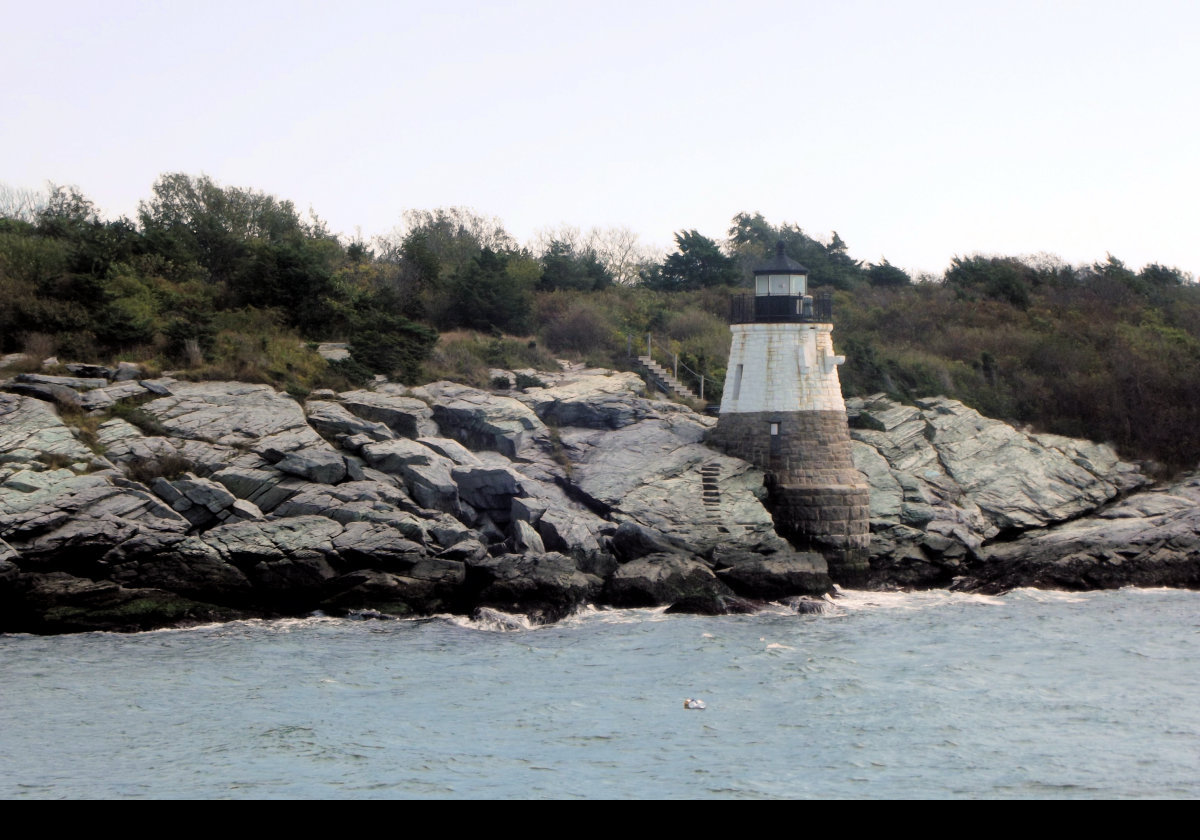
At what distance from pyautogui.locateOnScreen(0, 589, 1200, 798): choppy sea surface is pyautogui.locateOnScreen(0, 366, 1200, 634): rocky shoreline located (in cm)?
123

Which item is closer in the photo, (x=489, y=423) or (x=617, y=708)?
(x=617, y=708)

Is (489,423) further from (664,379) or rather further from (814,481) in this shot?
(664,379)

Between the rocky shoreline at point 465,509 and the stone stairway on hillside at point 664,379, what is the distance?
306 centimetres

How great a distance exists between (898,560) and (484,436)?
12112 mm

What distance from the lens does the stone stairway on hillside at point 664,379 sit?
1574 inches

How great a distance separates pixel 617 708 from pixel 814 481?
1481 centimetres

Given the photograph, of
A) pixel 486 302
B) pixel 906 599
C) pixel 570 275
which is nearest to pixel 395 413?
pixel 486 302

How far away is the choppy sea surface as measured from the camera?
15.0 meters

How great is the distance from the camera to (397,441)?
30.1m

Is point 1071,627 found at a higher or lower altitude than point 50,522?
lower

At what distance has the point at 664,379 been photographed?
133 ft
